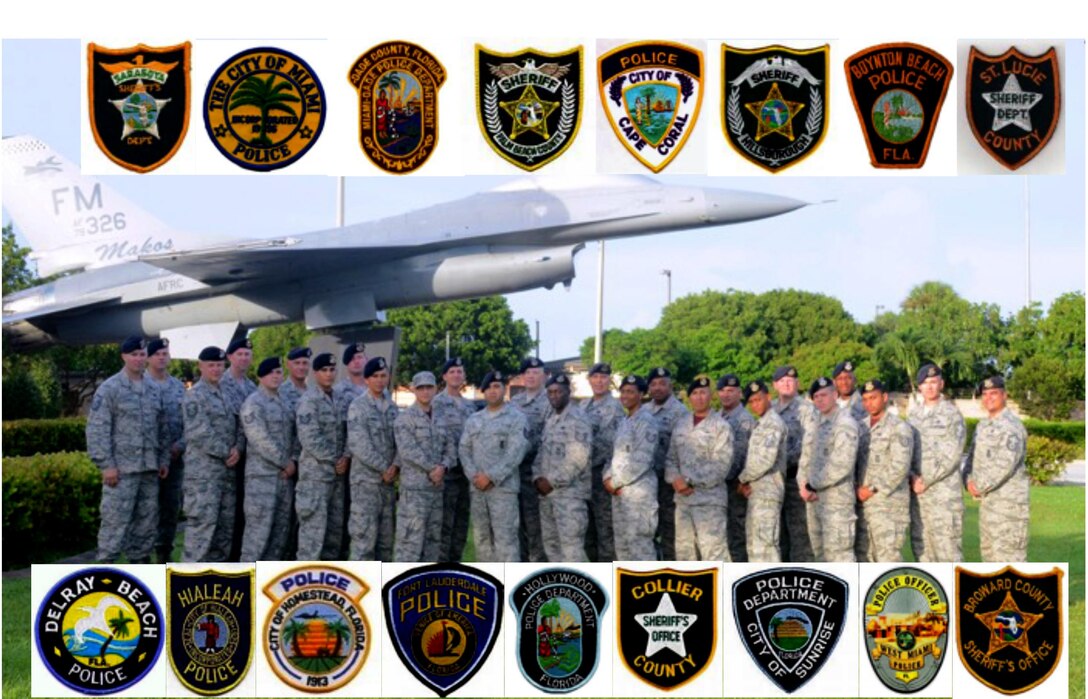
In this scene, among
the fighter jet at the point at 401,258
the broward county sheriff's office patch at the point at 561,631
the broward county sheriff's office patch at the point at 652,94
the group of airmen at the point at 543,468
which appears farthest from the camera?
the fighter jet at the point at 401,258

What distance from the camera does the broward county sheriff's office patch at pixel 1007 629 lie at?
5895 mm

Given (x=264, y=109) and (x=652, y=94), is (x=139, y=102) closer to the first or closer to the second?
(x=264, y=109)

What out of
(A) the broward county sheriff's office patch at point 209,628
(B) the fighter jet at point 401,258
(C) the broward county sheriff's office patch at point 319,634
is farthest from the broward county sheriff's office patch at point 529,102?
(B) the fighter jet at point 401,258

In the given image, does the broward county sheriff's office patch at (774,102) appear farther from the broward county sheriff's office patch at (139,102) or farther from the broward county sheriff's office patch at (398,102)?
the broward county sheriff's office patch at (139,102)

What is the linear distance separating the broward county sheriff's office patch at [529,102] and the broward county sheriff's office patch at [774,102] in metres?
0.92

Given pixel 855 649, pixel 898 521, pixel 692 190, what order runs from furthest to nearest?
pixel 692 190
pixel 898 521
pixel 855 649

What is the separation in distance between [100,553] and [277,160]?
351 centimetres

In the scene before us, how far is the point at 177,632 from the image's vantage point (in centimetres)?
589

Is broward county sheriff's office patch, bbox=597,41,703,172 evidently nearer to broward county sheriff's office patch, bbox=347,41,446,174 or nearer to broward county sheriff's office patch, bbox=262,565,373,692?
broward county sheriff's office patch, bbox=347,41,446,174

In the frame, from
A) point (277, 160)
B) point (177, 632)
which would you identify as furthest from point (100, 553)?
point (277, 160)

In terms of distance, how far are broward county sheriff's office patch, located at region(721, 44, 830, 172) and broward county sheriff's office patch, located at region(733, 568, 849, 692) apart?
8.22 ft

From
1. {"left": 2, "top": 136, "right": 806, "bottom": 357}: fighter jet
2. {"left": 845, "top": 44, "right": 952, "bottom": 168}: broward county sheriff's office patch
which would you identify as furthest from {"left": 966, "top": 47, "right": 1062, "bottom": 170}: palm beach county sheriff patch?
{"left": 2, "top": 136, "right": 806, "bottom": 357}: fighter jet

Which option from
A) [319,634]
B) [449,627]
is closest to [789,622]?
[449,627]

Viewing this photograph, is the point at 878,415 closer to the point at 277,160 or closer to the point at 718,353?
the point at 277,160
